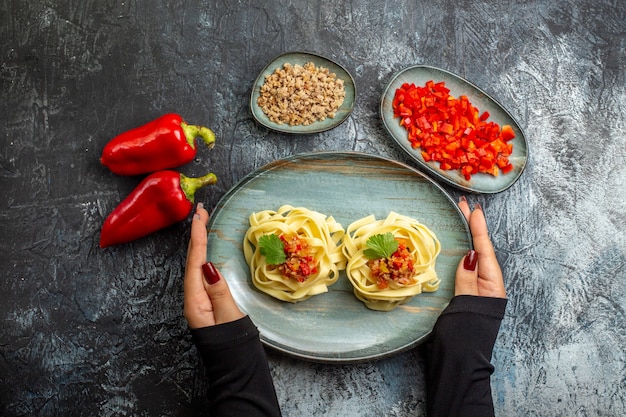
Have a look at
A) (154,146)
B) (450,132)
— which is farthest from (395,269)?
(154,146)

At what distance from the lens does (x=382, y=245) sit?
3.46 m

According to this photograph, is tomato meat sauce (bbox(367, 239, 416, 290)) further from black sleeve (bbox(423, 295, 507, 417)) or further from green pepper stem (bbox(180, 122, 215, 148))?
green pepper stem (bbox(180, 122, 215, 148))

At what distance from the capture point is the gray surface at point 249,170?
3.78m

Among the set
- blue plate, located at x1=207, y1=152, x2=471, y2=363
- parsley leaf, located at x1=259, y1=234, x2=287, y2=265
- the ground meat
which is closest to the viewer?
parsley leaf, located at x1=259, y1=234, x2=287, y2=265

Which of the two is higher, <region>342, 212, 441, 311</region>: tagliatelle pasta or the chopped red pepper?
the chopped red pepper

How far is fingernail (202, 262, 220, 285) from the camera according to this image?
3.50 meters

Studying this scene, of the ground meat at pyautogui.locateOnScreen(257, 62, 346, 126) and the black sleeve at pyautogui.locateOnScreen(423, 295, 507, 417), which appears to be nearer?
the black sleeve at pyautogui.locateOnScreen(423, 295, 507, 417)

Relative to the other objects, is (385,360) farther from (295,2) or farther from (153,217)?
(295,2)

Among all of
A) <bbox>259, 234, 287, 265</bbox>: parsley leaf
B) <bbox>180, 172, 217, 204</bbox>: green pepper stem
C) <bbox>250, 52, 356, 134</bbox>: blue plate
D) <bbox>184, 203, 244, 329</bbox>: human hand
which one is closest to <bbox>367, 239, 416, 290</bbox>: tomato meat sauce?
<bbox>259, 234, 287, 265</bbox>: parsley leaf

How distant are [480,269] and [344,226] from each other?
2.97 feet

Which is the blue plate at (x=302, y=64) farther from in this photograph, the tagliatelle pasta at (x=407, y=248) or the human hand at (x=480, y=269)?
the human hand at (x=480, y=269)

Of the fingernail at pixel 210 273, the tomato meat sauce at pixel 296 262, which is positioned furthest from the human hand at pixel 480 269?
the fingernail at pixel 210 273

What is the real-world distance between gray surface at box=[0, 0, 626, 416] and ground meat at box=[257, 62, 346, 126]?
7.1 inches

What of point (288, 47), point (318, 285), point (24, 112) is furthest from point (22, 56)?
point (318, 285)
